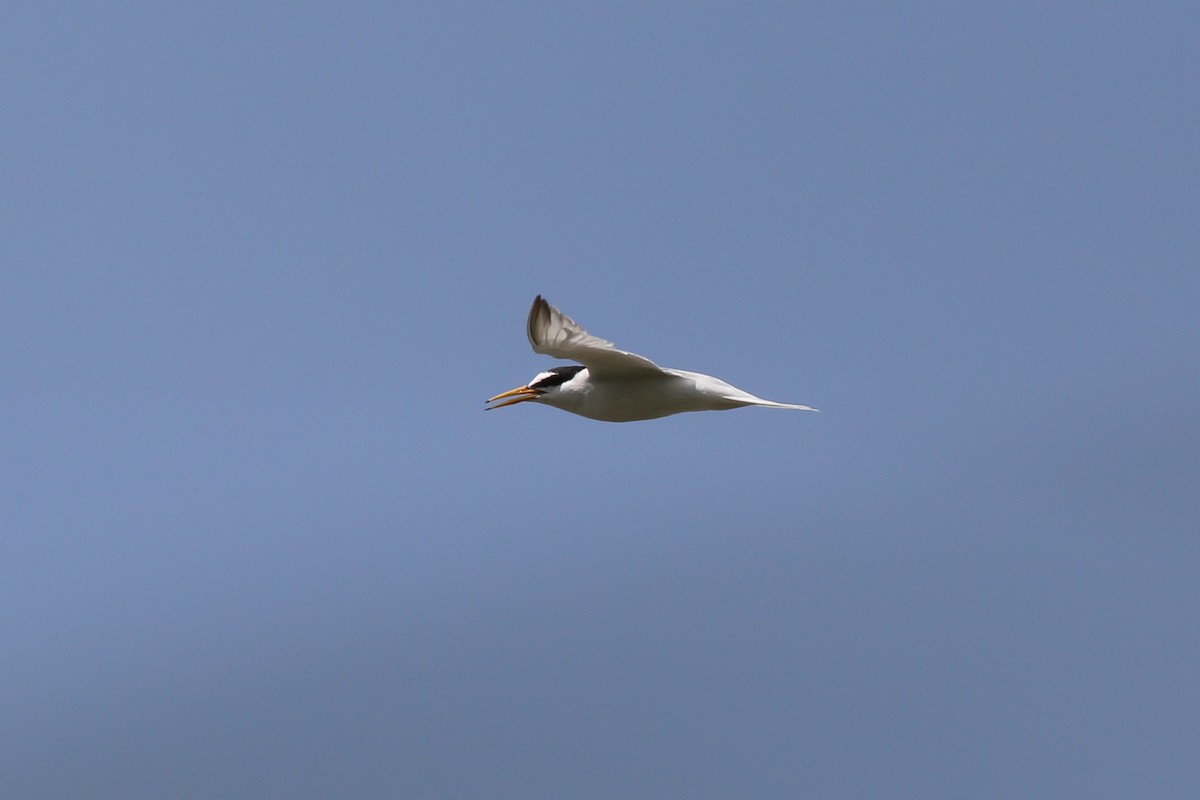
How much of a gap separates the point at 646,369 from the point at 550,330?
3.94ft

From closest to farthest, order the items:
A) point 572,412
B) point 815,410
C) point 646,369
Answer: point 815,410 < point 646,369 < point 572,412

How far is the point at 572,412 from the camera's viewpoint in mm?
11477

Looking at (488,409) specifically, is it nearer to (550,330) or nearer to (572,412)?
(572,412)

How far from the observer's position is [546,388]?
1167 cm

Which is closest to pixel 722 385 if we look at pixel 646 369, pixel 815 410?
pixel 646 369

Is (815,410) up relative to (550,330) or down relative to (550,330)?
down

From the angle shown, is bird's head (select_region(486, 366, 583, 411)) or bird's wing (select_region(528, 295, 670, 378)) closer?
bird's wing (select_region(528, 295, 670, 378))

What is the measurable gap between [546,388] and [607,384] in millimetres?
923

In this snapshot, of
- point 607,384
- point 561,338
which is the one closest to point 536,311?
point 561,338

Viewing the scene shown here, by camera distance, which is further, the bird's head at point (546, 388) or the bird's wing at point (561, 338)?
the bird's head at point (546, 388)

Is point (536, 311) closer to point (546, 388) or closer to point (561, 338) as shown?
point (561, 338)

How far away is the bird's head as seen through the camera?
1151cm

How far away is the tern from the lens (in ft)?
31.9

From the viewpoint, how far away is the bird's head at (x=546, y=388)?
11.5 metres
